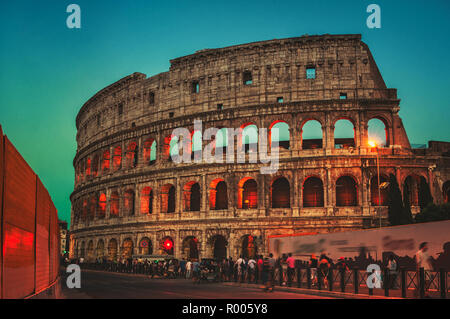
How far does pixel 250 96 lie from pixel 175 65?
26.9 ft

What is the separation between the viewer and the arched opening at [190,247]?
123ft

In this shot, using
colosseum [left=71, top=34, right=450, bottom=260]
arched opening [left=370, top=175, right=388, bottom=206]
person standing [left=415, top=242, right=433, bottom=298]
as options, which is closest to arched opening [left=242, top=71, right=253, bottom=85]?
colosseum [left=71, top=34, right=450, bottom=260]

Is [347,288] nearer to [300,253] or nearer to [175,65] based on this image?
[300,253]

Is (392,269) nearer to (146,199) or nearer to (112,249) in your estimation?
(146,199)

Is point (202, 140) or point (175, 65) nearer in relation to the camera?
point (202, 140)

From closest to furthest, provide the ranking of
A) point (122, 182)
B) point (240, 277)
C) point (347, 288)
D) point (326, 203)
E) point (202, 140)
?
point (347, 288), point (240, 277), point (326, 203), point (202, 140), point (122, 182)

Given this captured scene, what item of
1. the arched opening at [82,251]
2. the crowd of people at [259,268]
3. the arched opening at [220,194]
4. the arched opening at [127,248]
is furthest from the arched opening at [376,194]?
the arched opening at [82,251]

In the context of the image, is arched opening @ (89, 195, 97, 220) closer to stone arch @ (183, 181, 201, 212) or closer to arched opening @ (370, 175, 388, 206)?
stone arch @ (183, 181, 201, 212)

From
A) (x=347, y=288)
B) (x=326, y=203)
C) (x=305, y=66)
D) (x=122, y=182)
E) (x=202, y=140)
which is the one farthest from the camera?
(x=122, y=182)

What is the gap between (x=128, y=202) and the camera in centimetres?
4297

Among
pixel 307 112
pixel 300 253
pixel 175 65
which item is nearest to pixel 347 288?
pixel 300 253

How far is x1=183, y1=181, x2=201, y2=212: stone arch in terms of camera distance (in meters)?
38.2

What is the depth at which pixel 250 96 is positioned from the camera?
3653 centimetres

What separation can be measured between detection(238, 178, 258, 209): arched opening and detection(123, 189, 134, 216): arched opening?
12.2 m
